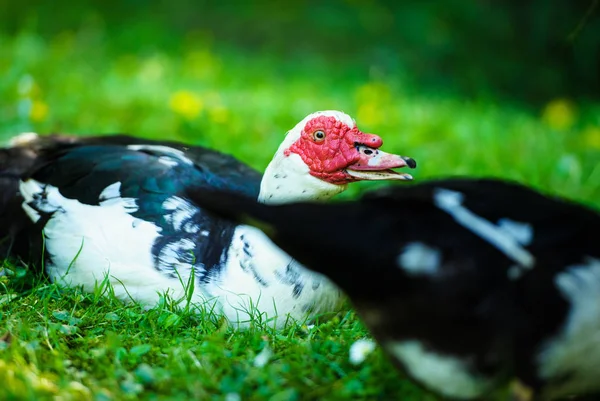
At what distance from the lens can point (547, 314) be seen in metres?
1.94

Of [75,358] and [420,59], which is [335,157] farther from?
[420,59]

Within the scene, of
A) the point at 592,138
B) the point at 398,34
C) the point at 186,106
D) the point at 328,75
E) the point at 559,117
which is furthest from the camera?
the point at 398,34

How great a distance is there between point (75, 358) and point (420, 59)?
6.21m

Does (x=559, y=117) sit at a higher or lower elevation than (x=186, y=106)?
higher

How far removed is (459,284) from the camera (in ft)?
6.44

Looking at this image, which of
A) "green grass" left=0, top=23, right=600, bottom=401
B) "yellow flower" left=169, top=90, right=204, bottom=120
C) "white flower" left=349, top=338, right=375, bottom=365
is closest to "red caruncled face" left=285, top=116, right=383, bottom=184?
"green grass" left=0, top=23, right=600, bottom=401

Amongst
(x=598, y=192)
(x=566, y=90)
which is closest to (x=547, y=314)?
(x=598, y=192)

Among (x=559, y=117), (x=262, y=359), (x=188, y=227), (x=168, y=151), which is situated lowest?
(x=262, y=359)

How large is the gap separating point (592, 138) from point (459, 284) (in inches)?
167

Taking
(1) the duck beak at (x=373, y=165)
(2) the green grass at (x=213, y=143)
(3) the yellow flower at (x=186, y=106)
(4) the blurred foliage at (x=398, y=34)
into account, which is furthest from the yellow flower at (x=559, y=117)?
(1) the duck beak at (x=373, y=165)

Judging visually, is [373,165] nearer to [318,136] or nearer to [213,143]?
[318,136]

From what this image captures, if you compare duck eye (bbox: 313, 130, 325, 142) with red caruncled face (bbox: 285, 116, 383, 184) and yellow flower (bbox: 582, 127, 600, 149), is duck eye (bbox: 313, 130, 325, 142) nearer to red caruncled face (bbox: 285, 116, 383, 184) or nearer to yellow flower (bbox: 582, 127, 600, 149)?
red caruncled face (bbox: 285, 116, 383, 184)

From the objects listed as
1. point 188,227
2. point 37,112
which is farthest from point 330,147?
point 37,112

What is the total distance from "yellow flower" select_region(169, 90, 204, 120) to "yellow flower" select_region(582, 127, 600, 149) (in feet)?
9.13
